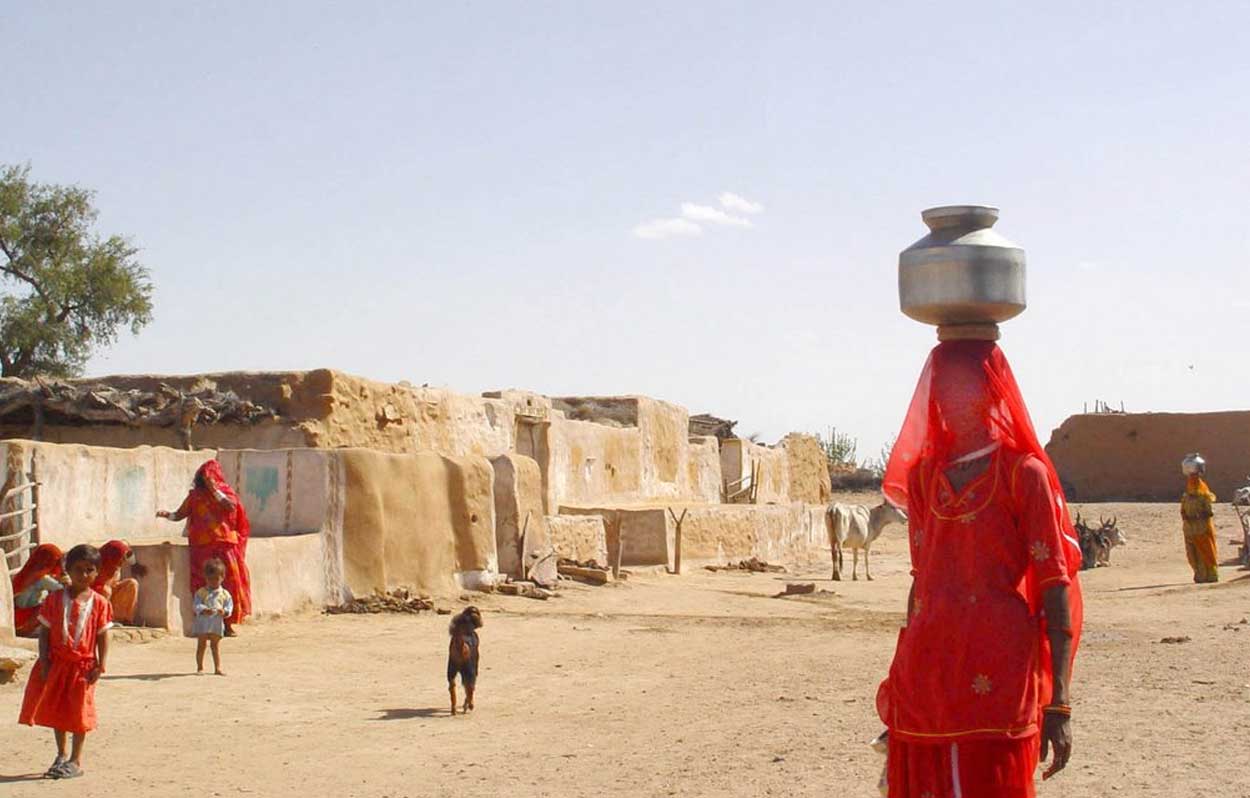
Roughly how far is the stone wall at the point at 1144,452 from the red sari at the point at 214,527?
33.2m

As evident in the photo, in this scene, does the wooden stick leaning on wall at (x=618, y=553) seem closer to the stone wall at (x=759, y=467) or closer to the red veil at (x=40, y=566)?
the red veil at (x=40, y=566)

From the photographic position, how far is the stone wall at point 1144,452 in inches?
1608

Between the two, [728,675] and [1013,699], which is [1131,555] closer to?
[728,675]

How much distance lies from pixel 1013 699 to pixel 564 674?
26.0ft

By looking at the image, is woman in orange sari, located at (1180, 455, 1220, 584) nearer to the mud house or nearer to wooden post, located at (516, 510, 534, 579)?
the mud house

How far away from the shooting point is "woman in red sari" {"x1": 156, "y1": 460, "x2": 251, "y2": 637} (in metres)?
13.0

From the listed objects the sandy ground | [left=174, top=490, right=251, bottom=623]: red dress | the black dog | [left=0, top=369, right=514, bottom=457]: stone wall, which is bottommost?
the sandy ground

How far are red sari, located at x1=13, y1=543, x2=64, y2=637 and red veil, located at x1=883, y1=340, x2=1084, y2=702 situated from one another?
8.58 m

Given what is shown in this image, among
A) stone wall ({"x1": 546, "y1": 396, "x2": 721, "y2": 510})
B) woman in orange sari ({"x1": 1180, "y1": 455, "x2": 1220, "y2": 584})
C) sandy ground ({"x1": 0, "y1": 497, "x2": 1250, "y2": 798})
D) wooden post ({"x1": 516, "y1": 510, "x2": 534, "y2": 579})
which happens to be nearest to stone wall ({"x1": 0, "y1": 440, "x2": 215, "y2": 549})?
sandy ground ({"x1": 0, "y1": 497, "x2": 1250, "y2": 798})

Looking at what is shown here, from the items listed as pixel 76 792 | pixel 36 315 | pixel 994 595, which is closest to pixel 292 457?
pixel 76 792

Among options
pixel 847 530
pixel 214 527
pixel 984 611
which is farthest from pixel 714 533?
pixel 984 611

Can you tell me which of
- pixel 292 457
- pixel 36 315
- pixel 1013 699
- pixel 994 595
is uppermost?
pixel 36 315

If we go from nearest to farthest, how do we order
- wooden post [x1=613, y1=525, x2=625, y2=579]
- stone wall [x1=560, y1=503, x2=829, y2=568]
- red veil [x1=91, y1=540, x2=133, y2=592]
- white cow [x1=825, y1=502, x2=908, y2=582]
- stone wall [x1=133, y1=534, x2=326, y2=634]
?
red veil [x1=91, y1=540, x2=133, y2=592], stone wall [x1=133, y1=534, x2=326, y2=634], wooden post [x1=613, y1=525, x2=625, y2=579], stone wall [x1=560, y1=503, x2=829, y2=568], white cow [x1=825, y1=502, x2=908, y2=582]

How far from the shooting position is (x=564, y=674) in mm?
11891
